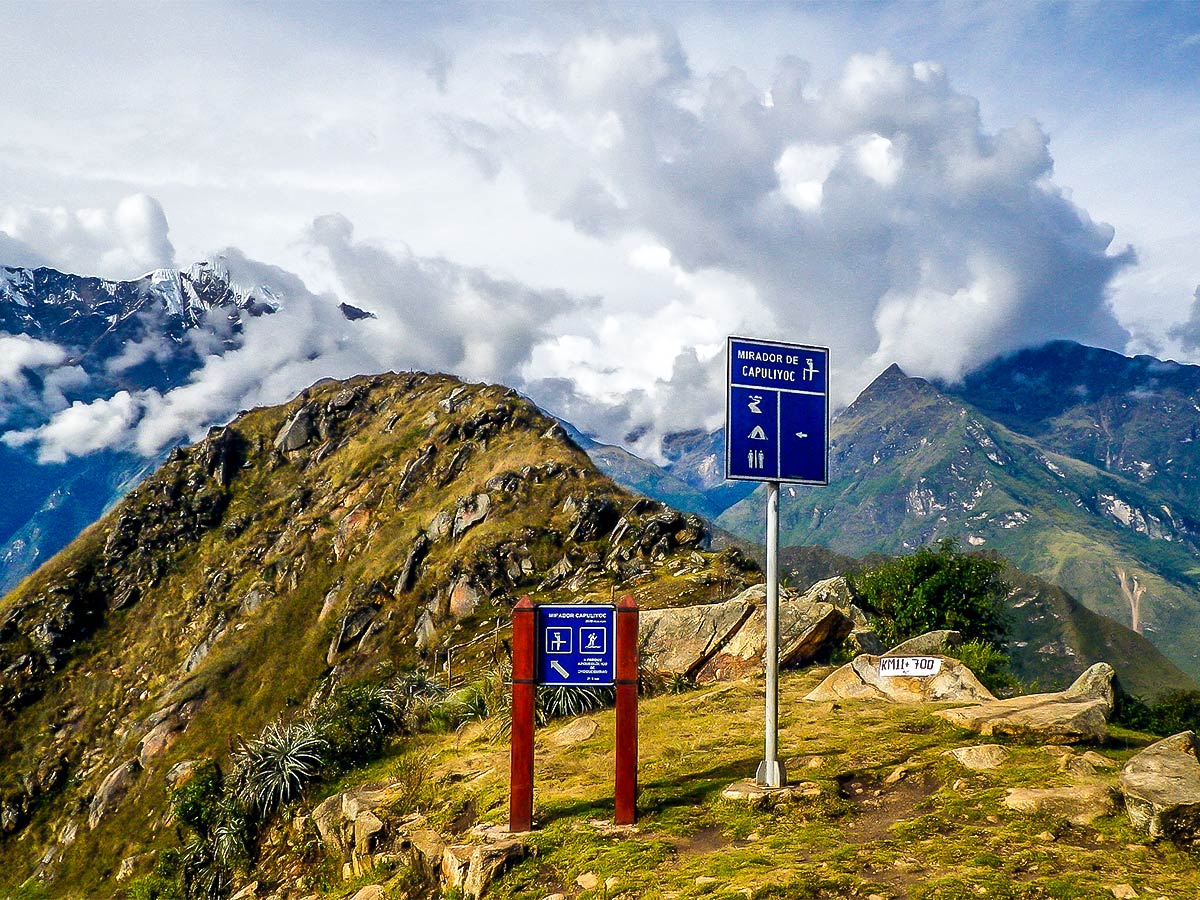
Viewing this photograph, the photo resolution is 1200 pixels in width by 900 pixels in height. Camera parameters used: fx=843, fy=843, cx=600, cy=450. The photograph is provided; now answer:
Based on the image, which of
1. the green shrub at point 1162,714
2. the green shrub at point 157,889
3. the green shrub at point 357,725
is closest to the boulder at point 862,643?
the green shrub at point 1162,714

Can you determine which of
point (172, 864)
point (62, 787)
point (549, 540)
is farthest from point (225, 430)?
point (172, 864)

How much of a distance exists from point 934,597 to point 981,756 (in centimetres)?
1979

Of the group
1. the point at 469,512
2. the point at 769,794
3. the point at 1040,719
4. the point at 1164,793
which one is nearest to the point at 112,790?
the point at 469,512

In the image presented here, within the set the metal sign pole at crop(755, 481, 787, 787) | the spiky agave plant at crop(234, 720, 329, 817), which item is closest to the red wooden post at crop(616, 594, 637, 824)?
the metal sign pole at crop(755, 481, 787, 787)

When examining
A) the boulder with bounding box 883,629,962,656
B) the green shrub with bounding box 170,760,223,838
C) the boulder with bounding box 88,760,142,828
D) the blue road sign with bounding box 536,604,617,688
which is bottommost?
the boulder with bounding box 88,760,142,828

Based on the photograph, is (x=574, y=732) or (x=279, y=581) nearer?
(x=574, y=732)

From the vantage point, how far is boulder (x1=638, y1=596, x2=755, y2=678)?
22.3m

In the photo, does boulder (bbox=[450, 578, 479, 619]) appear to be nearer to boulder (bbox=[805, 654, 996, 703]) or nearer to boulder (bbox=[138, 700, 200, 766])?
boulder (bbox=[138, 700, 200, 766])

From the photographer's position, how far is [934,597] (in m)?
30.5

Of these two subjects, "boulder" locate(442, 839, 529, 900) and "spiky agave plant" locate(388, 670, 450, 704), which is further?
"spiky agave plant" locate(388, 670, 450, 704)

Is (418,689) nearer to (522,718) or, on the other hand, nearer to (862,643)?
(522,718)

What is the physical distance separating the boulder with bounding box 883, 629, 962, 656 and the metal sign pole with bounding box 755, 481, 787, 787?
7.99 m

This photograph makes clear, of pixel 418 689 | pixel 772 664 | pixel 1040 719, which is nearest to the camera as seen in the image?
pixel 772 664

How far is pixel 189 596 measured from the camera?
8362 cm
